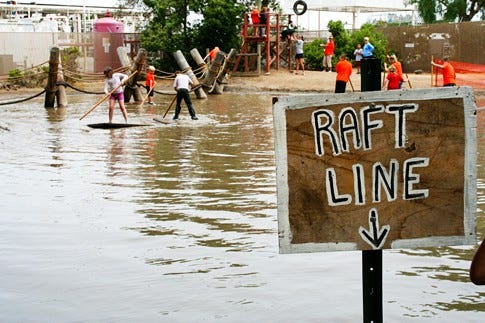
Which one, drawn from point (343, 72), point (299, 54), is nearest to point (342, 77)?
point (343, 72)

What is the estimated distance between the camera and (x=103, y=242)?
8555 mm

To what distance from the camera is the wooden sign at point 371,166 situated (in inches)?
146

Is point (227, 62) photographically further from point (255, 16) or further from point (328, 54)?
point (328, 54)

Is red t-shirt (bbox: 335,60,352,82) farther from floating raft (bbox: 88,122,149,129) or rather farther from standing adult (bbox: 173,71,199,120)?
floating raft (bbox: 88,122,149,129)

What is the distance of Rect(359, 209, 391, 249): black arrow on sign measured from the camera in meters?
3.74

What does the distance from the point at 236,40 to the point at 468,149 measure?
119ft

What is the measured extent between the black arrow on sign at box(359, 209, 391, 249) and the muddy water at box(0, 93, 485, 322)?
2.49 metres

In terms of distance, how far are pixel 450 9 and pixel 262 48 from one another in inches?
747

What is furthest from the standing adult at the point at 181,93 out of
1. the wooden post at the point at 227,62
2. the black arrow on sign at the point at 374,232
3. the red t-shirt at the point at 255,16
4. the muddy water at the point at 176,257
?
the black arrow on sign at the point at 374,232

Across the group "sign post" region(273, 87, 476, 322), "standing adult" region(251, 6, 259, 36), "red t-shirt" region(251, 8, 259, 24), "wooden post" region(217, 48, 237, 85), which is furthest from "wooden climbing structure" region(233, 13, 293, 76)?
"sign post" region(273, 87, 476, 322)

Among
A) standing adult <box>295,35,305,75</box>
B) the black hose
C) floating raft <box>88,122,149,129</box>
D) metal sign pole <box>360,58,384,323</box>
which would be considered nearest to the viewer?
metal sign pole <box>360,58,384,323</box>

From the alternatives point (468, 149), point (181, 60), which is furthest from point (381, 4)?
point (468, 149)

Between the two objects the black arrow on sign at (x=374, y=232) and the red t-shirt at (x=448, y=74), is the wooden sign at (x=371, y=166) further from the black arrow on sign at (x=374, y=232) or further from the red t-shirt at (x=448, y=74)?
the red t-shirt at (x=448, y=74)

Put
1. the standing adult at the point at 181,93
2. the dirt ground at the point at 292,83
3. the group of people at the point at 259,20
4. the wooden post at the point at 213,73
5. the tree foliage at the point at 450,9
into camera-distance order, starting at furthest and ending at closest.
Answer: the tree foliage at the point at 450,9 → the group of people at the point at 259,20 → the dirt ground at the point at 292,83 → the wooden post at the point at 213,73 → the standing adult at the point at 181,93
